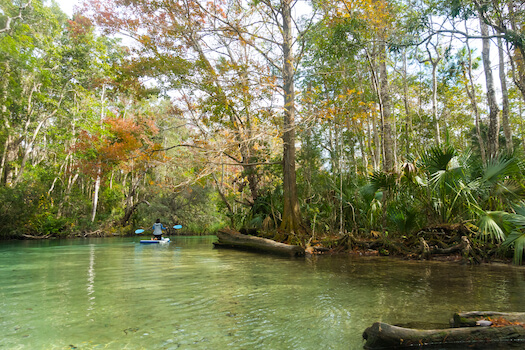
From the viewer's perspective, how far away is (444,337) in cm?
279

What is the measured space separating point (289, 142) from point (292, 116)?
1.02 meters

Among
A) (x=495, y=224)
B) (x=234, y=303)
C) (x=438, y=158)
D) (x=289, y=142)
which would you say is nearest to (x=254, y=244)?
(x=289, y=142)

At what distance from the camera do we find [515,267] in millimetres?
7324

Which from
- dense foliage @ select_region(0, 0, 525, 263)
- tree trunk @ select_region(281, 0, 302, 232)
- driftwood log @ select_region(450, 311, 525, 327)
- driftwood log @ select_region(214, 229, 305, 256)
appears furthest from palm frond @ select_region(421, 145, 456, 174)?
driftwood log @ select_region(450, 311, 525, 327)

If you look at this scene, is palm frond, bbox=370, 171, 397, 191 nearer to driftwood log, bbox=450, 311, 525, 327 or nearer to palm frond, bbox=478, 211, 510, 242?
palm frond, bbox=478, 211, 510, 242

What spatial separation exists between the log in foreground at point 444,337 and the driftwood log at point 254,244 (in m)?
7.35

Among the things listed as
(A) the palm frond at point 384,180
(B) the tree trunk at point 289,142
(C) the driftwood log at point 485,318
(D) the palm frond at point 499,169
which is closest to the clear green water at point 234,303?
(C) the driftwood log at point 485,318

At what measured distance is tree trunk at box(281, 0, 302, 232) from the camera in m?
12.0

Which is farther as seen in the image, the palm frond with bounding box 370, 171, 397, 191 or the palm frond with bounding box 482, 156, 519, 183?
the palm frond with bounding box 370, 171, 397, 191

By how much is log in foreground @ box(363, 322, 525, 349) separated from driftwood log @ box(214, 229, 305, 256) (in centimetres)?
→ 735

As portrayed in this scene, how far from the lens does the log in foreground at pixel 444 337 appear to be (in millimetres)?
2729

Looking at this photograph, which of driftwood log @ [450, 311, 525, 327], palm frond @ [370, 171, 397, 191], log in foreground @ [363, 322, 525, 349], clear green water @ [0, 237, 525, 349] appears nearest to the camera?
log in foreground @ [363, 322, 525, 349]

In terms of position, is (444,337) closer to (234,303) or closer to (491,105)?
(234,303)

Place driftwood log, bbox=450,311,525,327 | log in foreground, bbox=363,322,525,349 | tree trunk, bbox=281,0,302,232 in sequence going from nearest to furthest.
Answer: log in foreground, bbox=363,322,525,349 → driftwood log, bbox=450,311,525,327 → tree trunk, bbox=281,0,302,232
